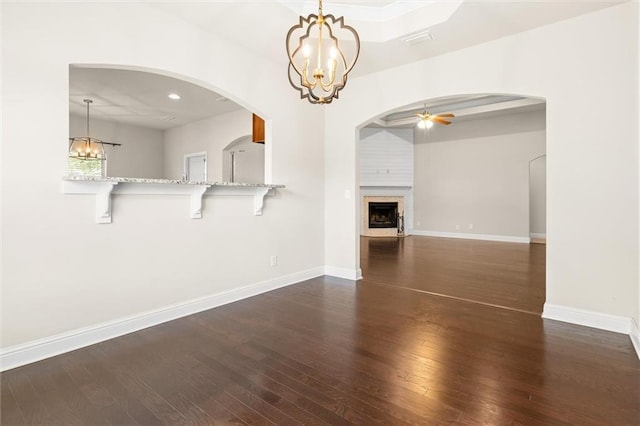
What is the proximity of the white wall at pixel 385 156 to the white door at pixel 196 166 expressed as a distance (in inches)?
181

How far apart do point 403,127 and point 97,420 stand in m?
9.46

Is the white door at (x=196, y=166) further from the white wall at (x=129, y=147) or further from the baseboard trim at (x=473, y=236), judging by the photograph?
the baseboard trim at (x=473, y=236)

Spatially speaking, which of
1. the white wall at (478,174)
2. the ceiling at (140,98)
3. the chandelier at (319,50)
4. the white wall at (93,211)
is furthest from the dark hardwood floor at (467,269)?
the ceiling at (140,98)

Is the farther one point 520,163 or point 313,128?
point 520,163

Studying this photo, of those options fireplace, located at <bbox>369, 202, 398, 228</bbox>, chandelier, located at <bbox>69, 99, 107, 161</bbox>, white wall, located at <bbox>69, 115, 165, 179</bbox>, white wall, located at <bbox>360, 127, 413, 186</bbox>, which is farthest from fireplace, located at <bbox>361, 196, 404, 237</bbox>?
chandelier, located at <bbox>69, 99, 107, 161</bbox>

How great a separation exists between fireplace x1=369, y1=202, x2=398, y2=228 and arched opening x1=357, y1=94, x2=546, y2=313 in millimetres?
78

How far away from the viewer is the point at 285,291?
3.88 metres

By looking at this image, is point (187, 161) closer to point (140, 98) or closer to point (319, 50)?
point (140, 98)

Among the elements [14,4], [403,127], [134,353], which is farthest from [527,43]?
[403,127]

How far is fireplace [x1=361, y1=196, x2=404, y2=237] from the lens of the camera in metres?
9.88

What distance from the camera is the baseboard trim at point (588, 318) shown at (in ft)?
8.90

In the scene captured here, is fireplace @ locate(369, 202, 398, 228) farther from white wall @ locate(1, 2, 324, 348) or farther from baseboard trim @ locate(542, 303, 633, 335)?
baseboard trim @ locate(542, 303, 633, 335)

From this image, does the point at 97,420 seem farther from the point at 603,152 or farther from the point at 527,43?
the point at 527,43

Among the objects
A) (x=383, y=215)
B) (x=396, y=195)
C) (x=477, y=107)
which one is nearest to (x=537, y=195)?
(x=477, y=107)
